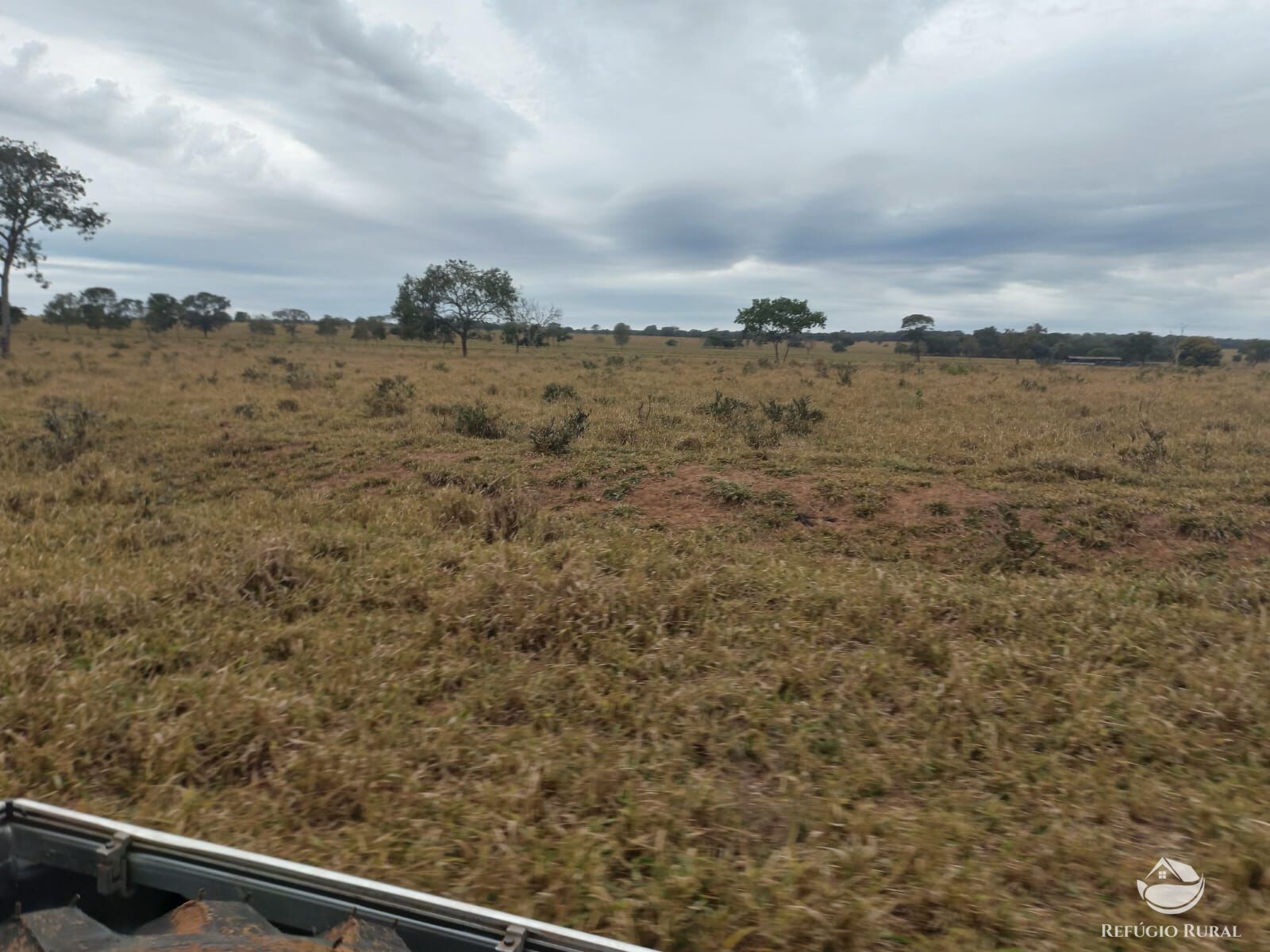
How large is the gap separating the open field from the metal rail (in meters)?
0.64

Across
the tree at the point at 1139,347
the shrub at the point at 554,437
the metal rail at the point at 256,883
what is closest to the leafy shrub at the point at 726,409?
the shrub at the point at 554,437

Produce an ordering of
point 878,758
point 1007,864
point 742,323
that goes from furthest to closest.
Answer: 1. point 742,323
2. point 878,758
3. point 1007,864

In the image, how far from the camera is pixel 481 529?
21.4 ft

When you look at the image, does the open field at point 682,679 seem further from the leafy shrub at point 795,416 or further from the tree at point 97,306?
the tree at point 97,306

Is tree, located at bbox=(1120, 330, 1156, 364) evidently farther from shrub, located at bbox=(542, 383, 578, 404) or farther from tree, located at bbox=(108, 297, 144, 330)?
tree, located at bbox=(108, 297, 144, 330)

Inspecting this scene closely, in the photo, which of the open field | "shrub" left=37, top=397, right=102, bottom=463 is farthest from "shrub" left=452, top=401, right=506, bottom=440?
"shrub" left=37, top=397, right=102, bottom=463

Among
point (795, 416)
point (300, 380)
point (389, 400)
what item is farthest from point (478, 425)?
point (300, 380)

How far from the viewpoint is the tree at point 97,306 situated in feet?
159

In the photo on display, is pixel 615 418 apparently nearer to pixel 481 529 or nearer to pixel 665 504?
pixel 665 504

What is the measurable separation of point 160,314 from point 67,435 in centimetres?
5269

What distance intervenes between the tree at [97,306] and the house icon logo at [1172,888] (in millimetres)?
61773

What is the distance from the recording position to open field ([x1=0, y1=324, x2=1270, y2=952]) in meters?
2.50

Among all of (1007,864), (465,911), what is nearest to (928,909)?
(1007,864)

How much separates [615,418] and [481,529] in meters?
6.24
